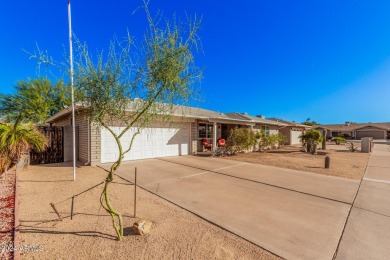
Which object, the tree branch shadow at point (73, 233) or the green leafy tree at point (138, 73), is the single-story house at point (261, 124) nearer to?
the green leafy tree at point (138, 73)

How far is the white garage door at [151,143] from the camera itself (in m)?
9.98

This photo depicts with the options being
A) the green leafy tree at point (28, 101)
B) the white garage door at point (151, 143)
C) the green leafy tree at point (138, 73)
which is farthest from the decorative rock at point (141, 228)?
the green leafy tree at point (28, 101)

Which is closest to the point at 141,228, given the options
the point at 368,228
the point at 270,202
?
the point at 270,202

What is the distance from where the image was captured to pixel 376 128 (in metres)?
47.3

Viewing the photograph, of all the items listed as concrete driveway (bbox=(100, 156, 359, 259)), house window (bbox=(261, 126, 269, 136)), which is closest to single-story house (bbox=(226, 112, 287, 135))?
house window (bbox=(261, 126, 269, 136))

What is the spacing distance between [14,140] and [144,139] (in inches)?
229

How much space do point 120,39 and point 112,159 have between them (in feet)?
26.6

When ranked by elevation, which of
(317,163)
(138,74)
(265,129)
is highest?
(138,74)

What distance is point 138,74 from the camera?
10.7 feet

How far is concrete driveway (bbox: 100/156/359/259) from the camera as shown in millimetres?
3205

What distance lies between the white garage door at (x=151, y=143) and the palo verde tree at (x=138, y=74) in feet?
21.0

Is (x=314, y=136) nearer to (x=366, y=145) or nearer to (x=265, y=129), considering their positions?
(x=265, y=129)

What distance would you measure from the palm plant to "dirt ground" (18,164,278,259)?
279 centimetres

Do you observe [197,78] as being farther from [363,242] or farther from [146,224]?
[363,242]
